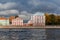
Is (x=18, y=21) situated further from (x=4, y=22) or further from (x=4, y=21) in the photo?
(x=4, y=22)

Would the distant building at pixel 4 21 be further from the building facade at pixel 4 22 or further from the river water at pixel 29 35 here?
the river water at pixel 29 35

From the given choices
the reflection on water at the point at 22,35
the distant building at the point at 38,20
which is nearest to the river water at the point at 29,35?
the reflection on water at the point at 22,35

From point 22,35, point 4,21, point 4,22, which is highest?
point 4,21

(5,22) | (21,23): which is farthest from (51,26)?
(5,22)

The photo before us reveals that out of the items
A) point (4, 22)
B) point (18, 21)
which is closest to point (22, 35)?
point (18, 21)

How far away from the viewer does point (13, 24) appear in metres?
70.7

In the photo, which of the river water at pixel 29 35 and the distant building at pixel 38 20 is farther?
the distant building at pixel 38 20

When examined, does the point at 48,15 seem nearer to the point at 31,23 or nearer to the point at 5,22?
the point at 31,23

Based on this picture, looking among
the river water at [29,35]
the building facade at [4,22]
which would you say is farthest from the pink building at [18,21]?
the river water at [29,35]

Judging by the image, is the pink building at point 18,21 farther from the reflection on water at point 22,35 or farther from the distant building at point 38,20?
the reflection on water at point 22,35

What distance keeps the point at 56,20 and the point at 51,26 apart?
3.21 m

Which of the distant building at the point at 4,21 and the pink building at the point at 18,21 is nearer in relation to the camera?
the pink building at the point at 18,21

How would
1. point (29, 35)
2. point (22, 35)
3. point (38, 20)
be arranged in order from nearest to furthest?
point (29, 35), point (22, 35), point (38, 20)

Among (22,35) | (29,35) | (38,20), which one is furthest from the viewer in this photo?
(38,20)
